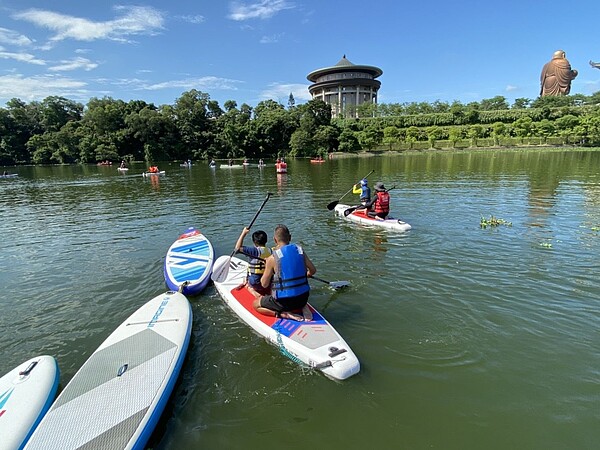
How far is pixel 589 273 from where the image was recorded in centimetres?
861

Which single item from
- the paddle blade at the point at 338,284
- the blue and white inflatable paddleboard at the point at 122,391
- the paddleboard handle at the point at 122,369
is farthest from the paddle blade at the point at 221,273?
the paddleboard handle at the point at 122,369

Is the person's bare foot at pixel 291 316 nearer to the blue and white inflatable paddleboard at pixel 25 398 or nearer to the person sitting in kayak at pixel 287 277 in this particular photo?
the person sitting in kayak at pixel 287 277

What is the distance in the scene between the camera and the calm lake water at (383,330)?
4.47 m

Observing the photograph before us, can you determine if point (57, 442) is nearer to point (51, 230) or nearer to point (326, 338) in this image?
point (326, 338)

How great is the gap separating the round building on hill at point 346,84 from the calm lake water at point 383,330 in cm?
10384

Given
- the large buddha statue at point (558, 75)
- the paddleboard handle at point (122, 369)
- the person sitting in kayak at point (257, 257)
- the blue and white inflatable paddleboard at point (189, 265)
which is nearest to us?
the paddleboard handle at point (122, 369)

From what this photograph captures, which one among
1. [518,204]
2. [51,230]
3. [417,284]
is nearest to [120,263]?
[51,230]

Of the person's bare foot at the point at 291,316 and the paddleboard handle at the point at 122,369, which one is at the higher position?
the person's bare foot at the point at 291,316

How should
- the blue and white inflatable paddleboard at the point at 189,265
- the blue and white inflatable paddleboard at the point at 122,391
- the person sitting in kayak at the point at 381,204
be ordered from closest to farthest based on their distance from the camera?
the blue and white inflatable paddleboard at the point at 122,391 < the blue and white inflatable paddleboard at the point at 189,265 < the person sitting in kayak at the point at 381,204

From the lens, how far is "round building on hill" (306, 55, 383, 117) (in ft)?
365

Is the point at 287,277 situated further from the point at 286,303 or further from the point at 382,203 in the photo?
the point at 382,203

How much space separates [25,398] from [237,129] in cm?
7972

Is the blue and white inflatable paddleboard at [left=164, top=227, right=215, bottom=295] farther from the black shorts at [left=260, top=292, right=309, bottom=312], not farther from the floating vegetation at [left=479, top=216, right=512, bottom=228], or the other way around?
the floating vegetation at [left=479, top=216, right=512, bottom=228]

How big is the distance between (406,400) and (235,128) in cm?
8016
